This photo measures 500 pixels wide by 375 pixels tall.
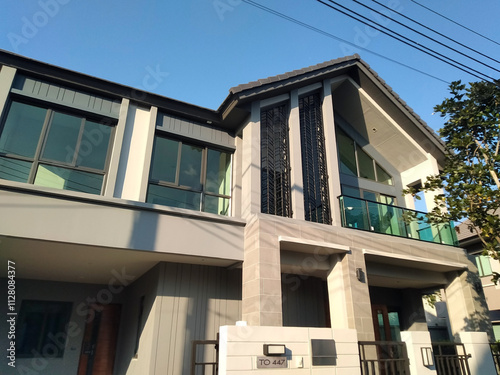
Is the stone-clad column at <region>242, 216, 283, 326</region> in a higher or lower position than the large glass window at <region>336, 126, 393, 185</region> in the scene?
lower

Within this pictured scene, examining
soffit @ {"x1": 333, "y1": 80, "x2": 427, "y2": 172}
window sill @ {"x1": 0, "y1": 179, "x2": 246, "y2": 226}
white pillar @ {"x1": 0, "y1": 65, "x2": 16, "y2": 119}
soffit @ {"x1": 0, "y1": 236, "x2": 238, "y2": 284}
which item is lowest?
soffit @ {"x1": 0, "y1": 236, "x2": 238, "y2": 284}

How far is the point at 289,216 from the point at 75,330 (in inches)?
259

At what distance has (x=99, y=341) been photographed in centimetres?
938

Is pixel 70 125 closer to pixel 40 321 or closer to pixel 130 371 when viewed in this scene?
pixel 40 321

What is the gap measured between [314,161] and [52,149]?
21.3 ft

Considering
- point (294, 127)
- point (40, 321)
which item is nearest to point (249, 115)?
point (294, 127)

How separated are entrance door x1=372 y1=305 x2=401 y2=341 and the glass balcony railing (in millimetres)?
2960

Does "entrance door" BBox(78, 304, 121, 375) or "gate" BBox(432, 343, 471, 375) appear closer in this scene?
"gate" BBox(432, 343, 471, 375)

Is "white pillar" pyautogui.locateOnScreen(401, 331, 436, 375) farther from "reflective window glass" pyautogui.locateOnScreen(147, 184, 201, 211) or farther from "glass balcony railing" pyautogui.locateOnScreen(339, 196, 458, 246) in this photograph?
"reflective window glass" pyautogui.locateOnScreen(147, 184, 201, 211)

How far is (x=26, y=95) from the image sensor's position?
291 inches

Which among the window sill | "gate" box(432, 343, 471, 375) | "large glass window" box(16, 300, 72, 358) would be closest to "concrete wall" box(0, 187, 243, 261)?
the window sill

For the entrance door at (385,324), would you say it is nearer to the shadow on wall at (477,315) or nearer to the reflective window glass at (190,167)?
the shadow on wall at (477,315)

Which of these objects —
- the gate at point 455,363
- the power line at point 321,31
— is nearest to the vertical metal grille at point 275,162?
the power line at point 321,31

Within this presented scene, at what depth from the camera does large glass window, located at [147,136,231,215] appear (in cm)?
811
